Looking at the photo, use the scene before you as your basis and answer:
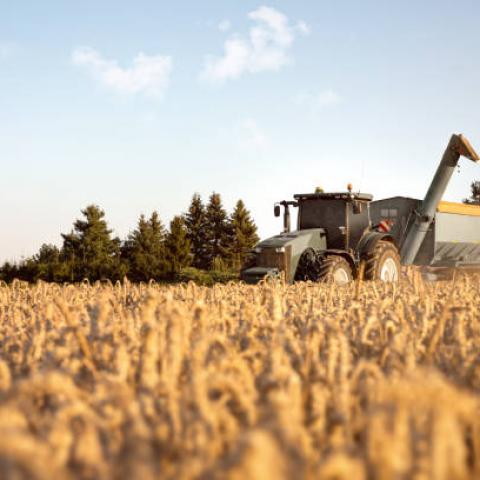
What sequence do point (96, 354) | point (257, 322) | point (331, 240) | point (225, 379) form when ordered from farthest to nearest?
point (331, 240) → point (257, 322) → point (96, 354) → point (225, 379)

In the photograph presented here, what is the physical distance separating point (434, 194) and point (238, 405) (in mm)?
14536

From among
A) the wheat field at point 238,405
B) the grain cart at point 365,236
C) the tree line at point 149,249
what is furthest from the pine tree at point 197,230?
the wheat field at point 238,405

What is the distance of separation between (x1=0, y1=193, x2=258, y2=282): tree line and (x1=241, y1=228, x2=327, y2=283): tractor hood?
18.4m

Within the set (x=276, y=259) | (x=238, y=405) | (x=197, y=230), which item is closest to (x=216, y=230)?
(x=197, y=230)

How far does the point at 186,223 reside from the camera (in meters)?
52.8

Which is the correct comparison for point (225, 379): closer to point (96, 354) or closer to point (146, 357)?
point (146, 357)

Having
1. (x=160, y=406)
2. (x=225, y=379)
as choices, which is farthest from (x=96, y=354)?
(x=225, y=379)

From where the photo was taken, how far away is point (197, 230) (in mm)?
52094

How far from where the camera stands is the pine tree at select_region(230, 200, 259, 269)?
5056 cm

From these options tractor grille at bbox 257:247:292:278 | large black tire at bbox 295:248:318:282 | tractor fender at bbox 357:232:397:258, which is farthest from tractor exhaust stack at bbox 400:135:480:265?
tractor grille at bbox 257:247:292:278

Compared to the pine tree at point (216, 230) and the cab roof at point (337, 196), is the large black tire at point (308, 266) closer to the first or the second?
the cab roof at point (337, 196)

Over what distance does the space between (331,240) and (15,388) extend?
12489 mm

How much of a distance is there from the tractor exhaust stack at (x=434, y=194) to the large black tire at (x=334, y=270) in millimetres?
3686

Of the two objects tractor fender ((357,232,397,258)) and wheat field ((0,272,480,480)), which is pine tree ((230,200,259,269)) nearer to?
tractor fender ((357,232,397,258))
